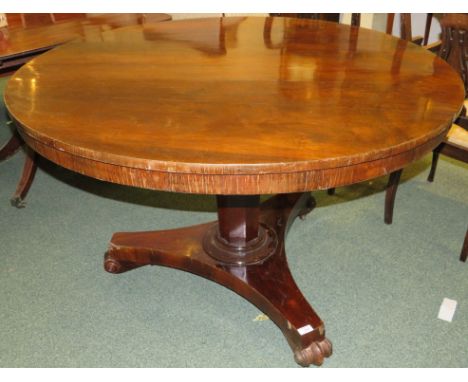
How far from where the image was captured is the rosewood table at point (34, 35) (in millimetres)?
2182

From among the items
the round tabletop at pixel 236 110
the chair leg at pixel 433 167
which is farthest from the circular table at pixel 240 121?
the chair leg at pixel 433 167

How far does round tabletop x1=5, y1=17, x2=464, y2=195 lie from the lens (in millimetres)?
946

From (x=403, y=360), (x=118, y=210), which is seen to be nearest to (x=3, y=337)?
(x=118, y=210)

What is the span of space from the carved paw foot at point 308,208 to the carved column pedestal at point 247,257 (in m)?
0.19

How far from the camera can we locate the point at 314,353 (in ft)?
4.74

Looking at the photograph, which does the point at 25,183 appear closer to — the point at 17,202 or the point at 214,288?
the point at 17,202

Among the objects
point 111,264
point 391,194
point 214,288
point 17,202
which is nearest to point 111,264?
point 111,264

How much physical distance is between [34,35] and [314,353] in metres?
2.18

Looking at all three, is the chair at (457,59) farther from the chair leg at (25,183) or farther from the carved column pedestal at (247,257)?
the chair leg at (25,183)

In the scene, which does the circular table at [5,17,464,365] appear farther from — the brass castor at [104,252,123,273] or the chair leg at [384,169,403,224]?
the chair leg at [384,169,403,224]

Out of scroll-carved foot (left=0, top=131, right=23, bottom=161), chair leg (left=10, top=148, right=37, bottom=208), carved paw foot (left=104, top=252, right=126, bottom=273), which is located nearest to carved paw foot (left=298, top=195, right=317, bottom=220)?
carved paw foot (left=104, top=252, right=126, bottom=273)

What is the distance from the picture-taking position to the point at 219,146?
0.97 meters

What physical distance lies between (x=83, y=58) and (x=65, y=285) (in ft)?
2.94
